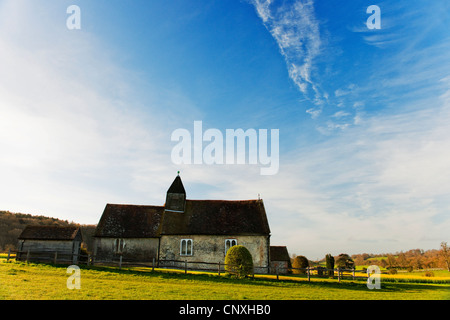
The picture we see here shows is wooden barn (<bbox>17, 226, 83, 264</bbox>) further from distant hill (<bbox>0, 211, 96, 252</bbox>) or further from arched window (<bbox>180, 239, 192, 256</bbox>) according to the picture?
distant hill (<bbox>0, 211, 96, 252</bbox>)

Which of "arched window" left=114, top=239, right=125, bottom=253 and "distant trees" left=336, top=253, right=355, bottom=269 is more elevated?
"arched window" left=114, top=239, right=125, bottom=253

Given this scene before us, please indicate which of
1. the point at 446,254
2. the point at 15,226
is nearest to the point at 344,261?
the point at 446,254

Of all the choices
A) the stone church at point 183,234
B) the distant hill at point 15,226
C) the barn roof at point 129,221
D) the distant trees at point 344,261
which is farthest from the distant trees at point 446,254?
the distant hill at point 15,226

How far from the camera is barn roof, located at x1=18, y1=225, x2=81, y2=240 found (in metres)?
29.9

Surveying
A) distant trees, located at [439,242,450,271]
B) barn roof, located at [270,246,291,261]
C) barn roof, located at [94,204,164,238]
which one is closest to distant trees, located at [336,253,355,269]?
barn roof, located at [270,246,291,261]

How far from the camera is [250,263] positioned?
78.8 feet

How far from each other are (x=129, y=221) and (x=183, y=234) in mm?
6811

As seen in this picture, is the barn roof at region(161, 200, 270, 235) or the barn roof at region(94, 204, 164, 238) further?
the barn roof at region(94, 204, 164, 238)

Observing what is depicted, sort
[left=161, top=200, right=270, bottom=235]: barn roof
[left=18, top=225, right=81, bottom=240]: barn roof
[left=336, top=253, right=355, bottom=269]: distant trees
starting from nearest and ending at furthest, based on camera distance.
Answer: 1. [left=18, top=225, right=81, bottom=240]: barn roof
2. [left=161, top=200, right=270, bottom=235]: barn roof
3. [left=336, top=253, right=355, bottom=269]: distant trees

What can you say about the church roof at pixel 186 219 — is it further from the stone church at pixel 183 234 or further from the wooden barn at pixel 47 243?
the wooden barn at pixel 47 243

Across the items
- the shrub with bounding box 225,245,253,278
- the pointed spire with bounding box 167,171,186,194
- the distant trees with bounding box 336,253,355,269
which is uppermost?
the pointed spire with bounding box 167,171,186,194

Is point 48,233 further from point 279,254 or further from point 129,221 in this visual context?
point 279,254

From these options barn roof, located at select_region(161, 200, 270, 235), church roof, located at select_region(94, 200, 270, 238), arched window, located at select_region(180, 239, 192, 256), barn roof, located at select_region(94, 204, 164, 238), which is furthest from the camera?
barn roof, located at select_region(94, 204, 164, 238)
